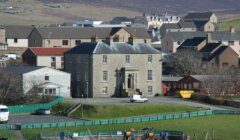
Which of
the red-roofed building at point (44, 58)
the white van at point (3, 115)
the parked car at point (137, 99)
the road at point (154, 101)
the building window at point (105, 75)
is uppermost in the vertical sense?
the red-roofed building at point (44, 58)

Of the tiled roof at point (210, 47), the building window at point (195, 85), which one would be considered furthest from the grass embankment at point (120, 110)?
the tiled roof at point (210, 47)

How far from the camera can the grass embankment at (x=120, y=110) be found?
6594cm

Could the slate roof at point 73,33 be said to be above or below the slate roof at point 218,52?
above

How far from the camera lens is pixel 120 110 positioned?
219ft

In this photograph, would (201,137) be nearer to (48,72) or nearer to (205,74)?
(48,72)

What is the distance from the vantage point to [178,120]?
6319 centimetres

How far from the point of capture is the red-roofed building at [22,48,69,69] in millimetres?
91562

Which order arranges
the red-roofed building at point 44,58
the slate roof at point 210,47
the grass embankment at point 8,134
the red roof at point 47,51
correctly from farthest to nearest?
the slate roof at point 210,47
the red roof at point 47,51
the red-roofed building at point 44,58
the grass embankment at point 8,134

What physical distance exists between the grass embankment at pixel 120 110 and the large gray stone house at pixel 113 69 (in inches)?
331

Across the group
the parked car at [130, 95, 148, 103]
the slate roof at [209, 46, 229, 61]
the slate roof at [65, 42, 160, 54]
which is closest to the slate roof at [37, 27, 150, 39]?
the slate roof at [209, 46, 229, 61]

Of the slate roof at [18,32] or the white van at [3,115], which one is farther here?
the slate roof at [18,32]

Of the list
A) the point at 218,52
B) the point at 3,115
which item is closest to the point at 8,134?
the point at 3,115

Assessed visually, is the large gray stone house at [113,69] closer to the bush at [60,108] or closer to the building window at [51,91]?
the building window at [51,91]

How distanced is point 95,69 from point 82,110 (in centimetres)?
1102
